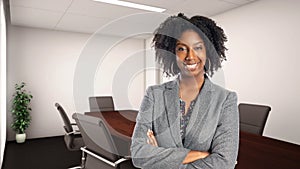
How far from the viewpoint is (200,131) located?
910mm

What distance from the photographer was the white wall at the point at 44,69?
459cm

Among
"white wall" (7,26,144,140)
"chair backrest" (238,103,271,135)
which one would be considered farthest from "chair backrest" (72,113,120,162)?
"white wall" (7,26,144,140)

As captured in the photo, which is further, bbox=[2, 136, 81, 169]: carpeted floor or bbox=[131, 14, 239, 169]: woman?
bbox=[2, 136, 81, 169]: carpeted floor

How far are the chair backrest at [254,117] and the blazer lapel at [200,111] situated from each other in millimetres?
1567

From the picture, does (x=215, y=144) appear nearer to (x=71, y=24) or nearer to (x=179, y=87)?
(x=179, y=87)

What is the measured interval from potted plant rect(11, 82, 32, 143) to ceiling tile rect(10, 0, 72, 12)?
1.89 meters

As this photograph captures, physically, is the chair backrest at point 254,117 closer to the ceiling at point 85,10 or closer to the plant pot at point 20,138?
the ceiling at point 85,10

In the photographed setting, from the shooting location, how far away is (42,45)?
4.84 meters

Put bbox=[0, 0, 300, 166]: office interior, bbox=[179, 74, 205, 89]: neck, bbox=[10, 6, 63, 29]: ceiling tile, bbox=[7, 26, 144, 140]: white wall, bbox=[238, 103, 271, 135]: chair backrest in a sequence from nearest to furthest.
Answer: bbox=[179, 74, 205, 89]: neck, bbox=[238, 103, 271, 135]: chair backrest, bbox=[0, 0, 300, 166]: office interior, bbox=[10, 6, 63, 29]: ceiling tile, bbox=[7, 26, 144, 140]: white wall

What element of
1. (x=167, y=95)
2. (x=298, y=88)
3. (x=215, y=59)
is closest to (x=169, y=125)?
(x=167, y=95)

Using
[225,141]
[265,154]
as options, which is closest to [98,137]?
[225,141]

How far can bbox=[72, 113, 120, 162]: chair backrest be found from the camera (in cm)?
148

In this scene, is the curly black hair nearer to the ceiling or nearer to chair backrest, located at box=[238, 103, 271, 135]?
chair backrest, located at box=[238, 103, 271, 135]

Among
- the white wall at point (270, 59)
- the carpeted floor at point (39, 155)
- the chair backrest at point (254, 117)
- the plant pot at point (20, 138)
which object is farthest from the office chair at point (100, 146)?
the plant pot at point (20, 138)
